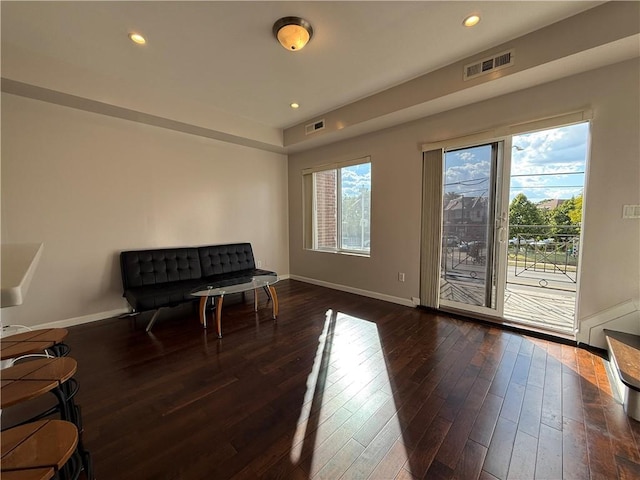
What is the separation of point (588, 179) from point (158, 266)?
4687mm

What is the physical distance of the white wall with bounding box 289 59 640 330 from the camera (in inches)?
86.1

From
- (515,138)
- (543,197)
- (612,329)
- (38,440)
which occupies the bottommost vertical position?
(612,329)

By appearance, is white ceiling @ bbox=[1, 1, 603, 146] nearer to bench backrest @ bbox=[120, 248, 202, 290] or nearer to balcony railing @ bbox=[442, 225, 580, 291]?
bench backrest @ bbox=[120, 248, 202, 290]

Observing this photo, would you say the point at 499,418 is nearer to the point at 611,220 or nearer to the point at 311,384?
the point at 311,384

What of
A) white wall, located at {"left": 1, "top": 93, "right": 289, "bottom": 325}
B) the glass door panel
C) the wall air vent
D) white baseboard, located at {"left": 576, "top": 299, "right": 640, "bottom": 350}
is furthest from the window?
white baseboard, located at {"left": 576, "top": 299, "right": 640, "bottom": 350}

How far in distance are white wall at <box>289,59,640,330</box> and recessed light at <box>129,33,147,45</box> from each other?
8.94 ft

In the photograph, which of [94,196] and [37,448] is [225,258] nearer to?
[94,196]

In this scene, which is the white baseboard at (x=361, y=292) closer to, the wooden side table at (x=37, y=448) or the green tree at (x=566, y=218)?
the green tree at (x=566, y=218)

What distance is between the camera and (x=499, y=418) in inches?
62.4

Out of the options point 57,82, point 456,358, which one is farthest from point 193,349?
point 57,82

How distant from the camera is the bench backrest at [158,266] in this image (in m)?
3.15

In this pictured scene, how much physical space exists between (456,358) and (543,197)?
2352 millimetres

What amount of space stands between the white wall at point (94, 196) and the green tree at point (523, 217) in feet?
13.7

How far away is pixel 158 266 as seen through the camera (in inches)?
133
